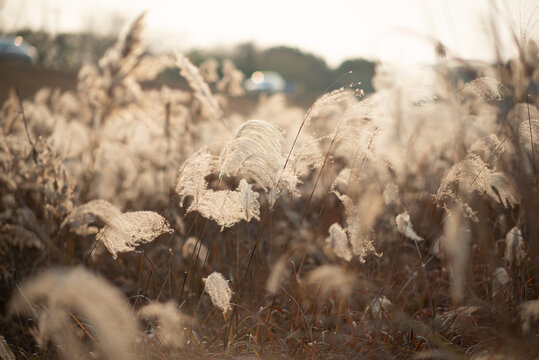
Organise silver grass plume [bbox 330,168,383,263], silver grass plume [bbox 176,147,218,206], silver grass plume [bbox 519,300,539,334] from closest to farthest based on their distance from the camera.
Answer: silver grass plume [bbox 519,300,539,334] < silver grass plume [bbox 176,147,218,206] < silver grass plume [bbox 330,168,383,263]

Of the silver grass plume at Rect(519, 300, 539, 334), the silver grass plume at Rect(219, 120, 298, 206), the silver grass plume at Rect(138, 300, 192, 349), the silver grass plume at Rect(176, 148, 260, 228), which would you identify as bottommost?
the silver grass plume at Rect(138, 300, 192, 349)

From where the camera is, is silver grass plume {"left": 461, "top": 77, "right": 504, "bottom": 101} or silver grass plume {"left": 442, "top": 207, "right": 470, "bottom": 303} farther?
silver grass plume {"left": 442, "top": 207, "right": 470, "bottom": 303}

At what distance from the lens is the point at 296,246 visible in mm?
2543

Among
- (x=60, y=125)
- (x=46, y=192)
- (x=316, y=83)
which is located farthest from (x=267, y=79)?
(x=46, y=192)

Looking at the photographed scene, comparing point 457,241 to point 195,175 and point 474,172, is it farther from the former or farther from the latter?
point 195,175

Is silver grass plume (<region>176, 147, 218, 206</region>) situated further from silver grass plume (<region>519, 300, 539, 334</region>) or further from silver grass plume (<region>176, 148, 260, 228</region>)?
silver grass plume (<region>519, 300, 539, 334</region>)

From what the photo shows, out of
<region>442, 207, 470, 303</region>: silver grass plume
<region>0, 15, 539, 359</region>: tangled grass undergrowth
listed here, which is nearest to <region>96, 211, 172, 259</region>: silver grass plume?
<region>0, 15, 539, 359</region>: tangled grass undergrowth

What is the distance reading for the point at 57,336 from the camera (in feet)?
5.77

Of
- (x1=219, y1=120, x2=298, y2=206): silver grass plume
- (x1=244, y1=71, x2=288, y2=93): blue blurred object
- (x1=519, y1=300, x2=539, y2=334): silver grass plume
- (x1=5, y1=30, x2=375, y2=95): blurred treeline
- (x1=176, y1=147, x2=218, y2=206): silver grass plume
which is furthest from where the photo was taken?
(x1=244, y1=71, x2=288, y2=93): blue blurred object

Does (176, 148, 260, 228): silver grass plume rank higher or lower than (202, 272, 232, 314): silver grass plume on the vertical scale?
higher

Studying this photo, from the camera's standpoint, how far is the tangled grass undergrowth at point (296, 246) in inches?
73.0

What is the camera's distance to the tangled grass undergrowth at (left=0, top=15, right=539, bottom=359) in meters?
1.85

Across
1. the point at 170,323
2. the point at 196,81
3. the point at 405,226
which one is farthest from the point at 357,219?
the point at 196,81

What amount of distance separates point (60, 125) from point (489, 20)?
4509mm
